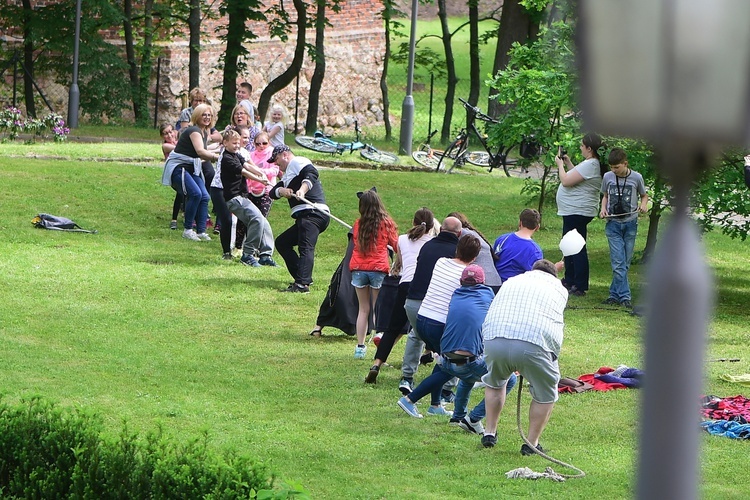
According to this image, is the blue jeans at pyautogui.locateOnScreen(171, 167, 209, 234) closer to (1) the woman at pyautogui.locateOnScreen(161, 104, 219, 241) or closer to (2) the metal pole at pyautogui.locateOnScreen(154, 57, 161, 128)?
(1) the woman at pyautogui.locateOnScreen(161, 104, 219, 241)

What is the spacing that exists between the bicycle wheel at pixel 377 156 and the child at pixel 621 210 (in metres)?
11.3

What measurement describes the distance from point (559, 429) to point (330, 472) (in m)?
2.27

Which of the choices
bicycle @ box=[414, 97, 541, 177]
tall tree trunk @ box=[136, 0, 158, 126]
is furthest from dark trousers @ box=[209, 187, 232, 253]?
tall tree trunk @ box=[136, 0, 158, 126]

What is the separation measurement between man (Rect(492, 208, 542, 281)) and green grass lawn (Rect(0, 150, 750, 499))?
1154mm

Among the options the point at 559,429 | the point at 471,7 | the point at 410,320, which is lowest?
the point at 559,429

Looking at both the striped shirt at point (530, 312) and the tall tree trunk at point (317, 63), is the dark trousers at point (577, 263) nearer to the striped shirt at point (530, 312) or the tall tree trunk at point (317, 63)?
the striped shirt at point (530, 312)

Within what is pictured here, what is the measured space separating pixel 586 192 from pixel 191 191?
5.64m

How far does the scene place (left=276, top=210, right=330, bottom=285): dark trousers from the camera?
46.9ft

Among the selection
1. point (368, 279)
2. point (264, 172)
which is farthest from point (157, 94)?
point (368, 279)

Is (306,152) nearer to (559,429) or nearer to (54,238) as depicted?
(54,238)

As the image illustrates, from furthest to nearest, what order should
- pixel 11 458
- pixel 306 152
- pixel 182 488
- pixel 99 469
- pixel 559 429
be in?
pixel 306 152 < pixel 559 429 < pixel 11 458 < pixel 99 469 < pixel 182 488

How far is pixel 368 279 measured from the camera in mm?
11633

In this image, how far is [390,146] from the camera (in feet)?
99.4

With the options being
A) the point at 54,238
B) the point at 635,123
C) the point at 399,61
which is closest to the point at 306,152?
the point at 54,238
